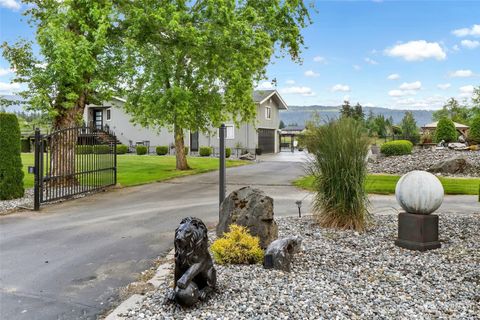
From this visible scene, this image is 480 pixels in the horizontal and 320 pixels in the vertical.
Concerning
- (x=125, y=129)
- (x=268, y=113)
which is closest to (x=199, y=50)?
(x=268, y=113)

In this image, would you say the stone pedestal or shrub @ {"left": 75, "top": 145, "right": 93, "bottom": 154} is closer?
the stone pedestal

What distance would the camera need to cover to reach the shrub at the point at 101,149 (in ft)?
40.3

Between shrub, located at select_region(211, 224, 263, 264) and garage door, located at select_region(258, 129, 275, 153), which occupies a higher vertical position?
garage door, located at select_region(258, 129, 275, 153)

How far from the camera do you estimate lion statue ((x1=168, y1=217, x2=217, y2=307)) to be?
3.52 metres

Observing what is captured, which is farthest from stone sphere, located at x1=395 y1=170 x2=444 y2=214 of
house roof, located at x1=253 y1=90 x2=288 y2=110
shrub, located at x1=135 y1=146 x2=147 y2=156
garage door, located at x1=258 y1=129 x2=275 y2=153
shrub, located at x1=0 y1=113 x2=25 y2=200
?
garage door, located at x1=258 y1=129 x2=275 y2=153

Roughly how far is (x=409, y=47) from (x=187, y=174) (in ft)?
39.6

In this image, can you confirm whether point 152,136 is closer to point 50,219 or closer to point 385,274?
point 50,219

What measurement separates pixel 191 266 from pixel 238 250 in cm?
122

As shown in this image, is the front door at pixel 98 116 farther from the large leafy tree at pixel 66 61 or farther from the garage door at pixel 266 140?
the large leafy tree at pixel 66 61

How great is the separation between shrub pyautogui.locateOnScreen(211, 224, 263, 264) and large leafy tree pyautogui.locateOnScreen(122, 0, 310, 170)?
8207 mm

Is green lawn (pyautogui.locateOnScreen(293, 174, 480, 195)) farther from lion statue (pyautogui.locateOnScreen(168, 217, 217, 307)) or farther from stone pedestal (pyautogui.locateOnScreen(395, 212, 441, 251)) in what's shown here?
lion statue (pyautogui.locateOnScreen(168, 217, 217, 307))

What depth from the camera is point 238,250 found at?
4793 mm

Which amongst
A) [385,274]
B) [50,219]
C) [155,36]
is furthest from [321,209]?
[155,36]

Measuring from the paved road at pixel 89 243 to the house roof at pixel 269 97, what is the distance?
22.2m
